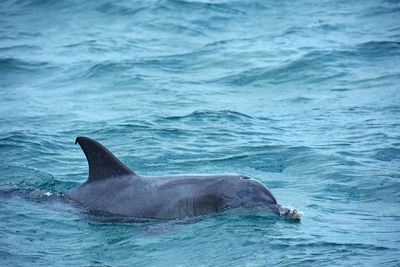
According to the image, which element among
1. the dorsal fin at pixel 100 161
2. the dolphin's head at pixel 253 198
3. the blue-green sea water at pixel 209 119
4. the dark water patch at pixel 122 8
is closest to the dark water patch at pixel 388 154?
the blue-green sea water at pixel 209 119

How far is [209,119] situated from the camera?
16078mm

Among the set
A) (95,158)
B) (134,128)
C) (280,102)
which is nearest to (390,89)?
(280,102)

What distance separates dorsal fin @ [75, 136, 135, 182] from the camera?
1035 cm

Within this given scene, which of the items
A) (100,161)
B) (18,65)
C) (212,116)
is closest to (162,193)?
(100,161)

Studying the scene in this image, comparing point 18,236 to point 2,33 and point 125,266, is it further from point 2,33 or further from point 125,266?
point 2,33

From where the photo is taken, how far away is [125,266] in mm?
8766

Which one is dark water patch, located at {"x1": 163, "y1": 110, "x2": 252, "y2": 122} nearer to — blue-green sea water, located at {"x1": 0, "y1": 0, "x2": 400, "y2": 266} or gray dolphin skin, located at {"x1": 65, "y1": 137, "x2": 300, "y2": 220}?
blue-green sea water, located at {"x1": 0, "y1": 0, "x2": 400, "y2": 266}

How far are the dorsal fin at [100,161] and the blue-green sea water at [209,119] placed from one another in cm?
61

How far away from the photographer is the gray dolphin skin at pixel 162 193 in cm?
988

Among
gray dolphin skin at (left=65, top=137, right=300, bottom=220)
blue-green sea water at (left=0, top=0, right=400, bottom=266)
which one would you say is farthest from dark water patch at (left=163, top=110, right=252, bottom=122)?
gray dolphin skin at (left=65, top=137, right=300, bottom=220)

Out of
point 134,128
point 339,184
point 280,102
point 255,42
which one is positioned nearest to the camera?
point 339,184

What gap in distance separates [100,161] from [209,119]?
5.85 metres

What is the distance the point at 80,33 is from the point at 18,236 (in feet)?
51.9

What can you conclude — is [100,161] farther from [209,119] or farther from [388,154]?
[209,119]
